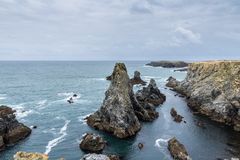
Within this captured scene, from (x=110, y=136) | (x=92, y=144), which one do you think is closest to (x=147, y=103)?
(x=110, y=136)

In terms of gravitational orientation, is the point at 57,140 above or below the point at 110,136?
below

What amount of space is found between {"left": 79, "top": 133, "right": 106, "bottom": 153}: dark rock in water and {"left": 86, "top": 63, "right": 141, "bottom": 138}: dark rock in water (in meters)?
10.3

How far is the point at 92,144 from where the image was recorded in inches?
3145

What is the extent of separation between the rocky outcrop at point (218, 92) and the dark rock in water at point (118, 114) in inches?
1206

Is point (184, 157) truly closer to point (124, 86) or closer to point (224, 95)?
point (124, 86)

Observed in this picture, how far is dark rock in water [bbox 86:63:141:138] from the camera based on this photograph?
304 feet

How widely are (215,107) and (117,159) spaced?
5285 centimetres

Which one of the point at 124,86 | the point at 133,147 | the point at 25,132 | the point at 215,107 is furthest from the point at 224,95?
the point at 25,132

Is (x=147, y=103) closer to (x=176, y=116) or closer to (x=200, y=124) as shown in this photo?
(x=176, y=116)

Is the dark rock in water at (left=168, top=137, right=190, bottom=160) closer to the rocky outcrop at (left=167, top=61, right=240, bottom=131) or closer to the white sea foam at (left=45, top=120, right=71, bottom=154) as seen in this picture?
the rocky outcrop at (left=167, top=61, right=240, bottom=131)

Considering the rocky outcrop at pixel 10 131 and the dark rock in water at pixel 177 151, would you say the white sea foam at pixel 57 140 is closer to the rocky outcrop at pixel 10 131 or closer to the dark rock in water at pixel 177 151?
the rocky outcrop at pixel 10 131

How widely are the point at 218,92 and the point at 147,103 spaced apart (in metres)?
26.0

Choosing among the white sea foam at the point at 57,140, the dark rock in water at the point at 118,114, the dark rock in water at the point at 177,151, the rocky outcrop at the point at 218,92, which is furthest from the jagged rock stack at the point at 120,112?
the rocky outcrop at the point at 218,92

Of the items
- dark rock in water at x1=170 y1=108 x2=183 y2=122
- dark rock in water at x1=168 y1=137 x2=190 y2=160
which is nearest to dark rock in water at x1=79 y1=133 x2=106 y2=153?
A: dark rock in water at x1=168 y1=137 x2=190 y2=160
